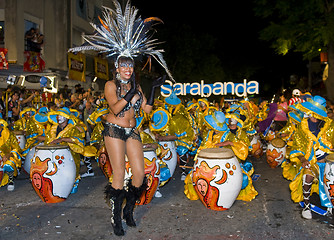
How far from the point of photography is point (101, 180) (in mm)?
6984

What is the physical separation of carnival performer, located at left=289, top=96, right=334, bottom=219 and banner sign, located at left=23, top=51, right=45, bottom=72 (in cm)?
1343

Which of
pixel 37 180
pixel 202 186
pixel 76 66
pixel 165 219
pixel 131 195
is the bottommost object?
pixel 165 219

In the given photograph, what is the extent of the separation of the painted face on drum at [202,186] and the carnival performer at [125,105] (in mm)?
1022

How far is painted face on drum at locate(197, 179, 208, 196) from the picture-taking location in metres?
4.80

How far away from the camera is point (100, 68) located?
22047 mm

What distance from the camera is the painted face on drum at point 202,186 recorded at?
480 cm

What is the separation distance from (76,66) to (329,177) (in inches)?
619

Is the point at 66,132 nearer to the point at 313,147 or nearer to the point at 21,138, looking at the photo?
the point at 21,138

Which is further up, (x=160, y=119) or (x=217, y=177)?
(x=160, y=119)

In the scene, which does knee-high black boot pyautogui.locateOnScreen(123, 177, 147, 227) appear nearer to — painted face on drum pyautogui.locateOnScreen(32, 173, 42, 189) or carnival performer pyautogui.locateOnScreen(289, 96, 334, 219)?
painted face on drum pyautogui.locateOnScreen(32, 173, 42, 189)

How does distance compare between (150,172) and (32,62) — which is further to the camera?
(32,62)

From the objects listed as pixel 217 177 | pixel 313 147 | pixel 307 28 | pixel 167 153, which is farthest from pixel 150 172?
pixel 307 28

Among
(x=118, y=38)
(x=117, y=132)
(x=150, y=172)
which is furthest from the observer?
(x=150, y=172)

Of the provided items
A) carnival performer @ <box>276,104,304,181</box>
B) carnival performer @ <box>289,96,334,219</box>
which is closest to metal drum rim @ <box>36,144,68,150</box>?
carnival performer @ <box>289,96,334,219</box>
